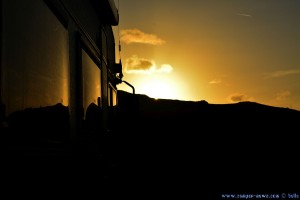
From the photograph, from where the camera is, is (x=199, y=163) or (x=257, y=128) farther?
(x=257, y=128)

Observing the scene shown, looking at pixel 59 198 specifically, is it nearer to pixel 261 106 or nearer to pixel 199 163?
pixel 199 163

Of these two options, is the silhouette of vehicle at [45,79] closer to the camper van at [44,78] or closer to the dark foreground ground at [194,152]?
the camper van at [44,78]

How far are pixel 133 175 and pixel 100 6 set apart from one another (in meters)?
3.74

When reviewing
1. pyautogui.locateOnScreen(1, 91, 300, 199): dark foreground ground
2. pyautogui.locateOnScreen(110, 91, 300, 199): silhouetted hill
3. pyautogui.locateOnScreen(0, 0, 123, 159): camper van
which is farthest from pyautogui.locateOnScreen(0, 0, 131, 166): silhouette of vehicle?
pyautogui.locateOnScreen(110, 91, 300, 199): silhouetted hill

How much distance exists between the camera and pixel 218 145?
30.4 ft

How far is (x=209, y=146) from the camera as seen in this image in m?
9.24

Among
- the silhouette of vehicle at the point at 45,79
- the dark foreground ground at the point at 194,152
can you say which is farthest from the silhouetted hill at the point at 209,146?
the silhouette of vehicle at the point at 45,79

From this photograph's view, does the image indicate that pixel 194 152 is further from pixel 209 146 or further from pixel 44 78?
pixel 44 78

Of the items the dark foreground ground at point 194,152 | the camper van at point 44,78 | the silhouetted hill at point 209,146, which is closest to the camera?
the camper van at point 44,78

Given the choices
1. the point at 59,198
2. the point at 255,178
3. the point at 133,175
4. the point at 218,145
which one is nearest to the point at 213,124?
the point at 218,145

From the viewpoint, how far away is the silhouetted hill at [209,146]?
736 centimetres

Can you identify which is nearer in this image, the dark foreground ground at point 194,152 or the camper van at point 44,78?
the camper van at point 44,78

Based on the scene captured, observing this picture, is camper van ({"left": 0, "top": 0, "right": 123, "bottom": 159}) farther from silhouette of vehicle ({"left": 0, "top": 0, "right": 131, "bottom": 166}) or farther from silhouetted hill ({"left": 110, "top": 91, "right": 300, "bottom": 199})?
silhouetted hill ({"left": 110, "top": 91, "right": 300, "bottom": 199})

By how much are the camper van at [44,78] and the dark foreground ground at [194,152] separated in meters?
0.65
